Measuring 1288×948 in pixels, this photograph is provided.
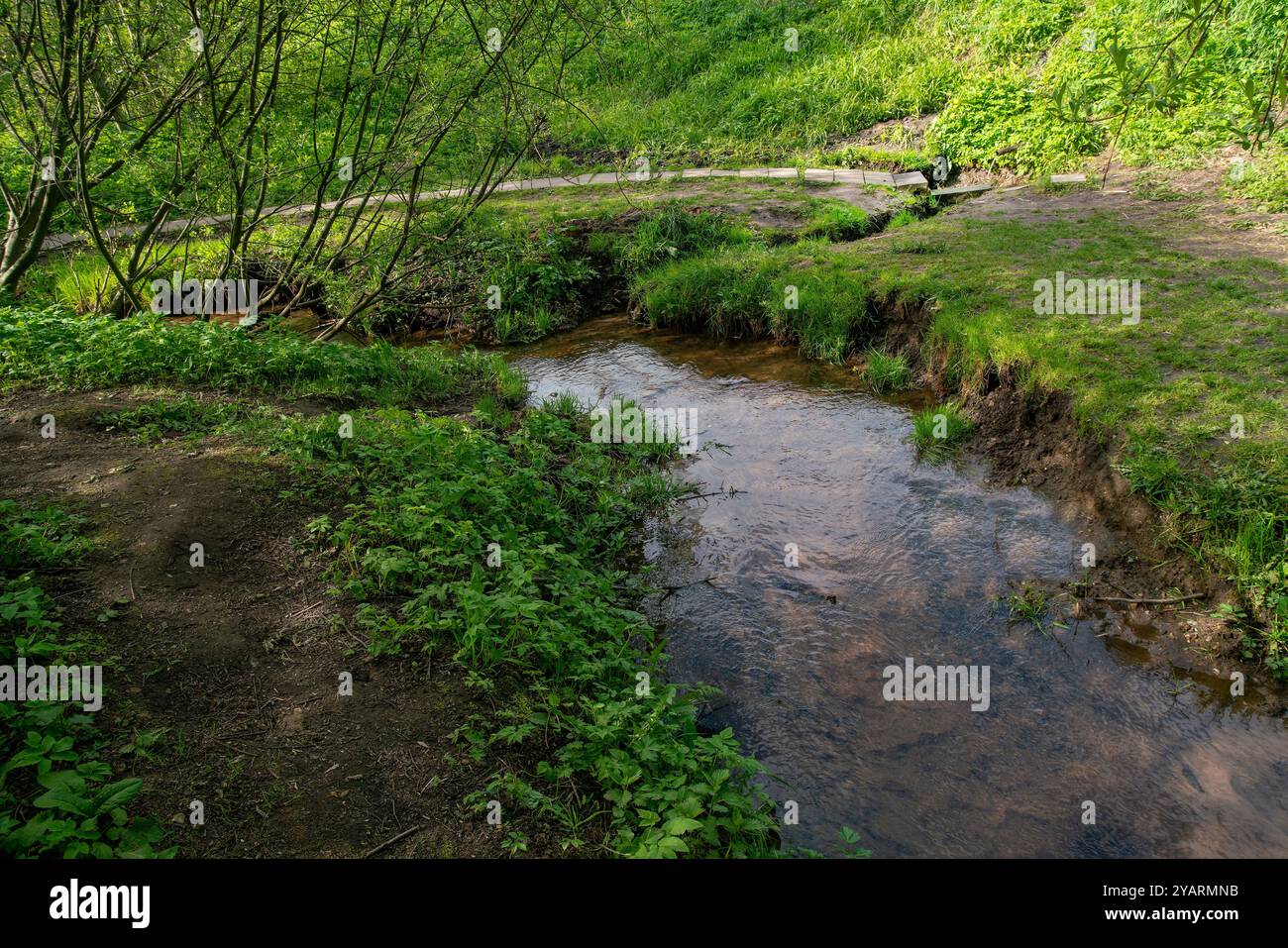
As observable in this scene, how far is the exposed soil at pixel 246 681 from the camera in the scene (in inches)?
131

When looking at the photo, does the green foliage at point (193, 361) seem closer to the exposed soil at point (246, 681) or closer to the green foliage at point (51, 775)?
the exposed soil at point (246, 681)

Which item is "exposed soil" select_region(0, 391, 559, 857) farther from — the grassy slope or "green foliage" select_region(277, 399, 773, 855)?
the grassy slope

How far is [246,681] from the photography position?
4008mm

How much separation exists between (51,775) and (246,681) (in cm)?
102

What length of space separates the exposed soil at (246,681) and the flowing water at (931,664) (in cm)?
182

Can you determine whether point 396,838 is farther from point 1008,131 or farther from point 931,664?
point 1008,131

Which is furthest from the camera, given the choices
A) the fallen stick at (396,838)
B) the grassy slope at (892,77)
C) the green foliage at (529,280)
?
the grassy slope at (892,77)

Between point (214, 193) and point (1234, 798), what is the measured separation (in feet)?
32.0

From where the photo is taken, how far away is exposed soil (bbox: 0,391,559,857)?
3.34 metres

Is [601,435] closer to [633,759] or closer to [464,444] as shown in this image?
[464,444]

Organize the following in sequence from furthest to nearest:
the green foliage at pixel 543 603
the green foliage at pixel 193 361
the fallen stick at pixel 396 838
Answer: the green foliage at pixel 193 361 → the green foliage at pixel 543 603 → the fallen stick at pixel 396 838

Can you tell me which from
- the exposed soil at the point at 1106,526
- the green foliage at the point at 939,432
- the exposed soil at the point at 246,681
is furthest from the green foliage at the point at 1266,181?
the exposed soil at the point at 246,681

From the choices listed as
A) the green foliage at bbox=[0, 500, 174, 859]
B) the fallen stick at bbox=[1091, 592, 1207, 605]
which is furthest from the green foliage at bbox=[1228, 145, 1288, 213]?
the green foliage at bbox=[0, 500, 174, 859]
